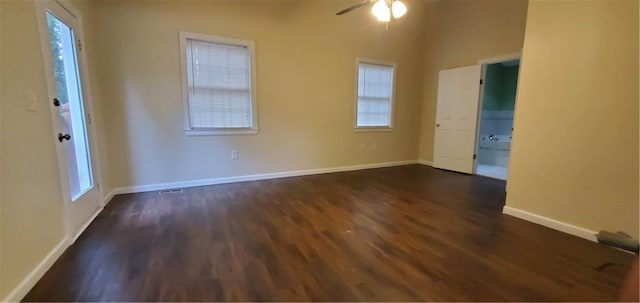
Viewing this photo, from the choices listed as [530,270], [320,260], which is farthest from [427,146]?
[320,260]

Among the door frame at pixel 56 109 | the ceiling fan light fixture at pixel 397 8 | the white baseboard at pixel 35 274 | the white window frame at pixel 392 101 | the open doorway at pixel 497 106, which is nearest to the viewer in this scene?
the white baseboard at pixel 35 274

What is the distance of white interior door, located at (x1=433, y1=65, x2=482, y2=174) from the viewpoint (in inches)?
186

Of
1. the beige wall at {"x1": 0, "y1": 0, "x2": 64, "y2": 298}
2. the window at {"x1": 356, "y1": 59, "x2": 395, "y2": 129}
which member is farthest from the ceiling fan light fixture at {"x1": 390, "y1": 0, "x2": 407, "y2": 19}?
the beige wall at {"x1": 0, "y1": 0, "x2": 64, "y2": 298}

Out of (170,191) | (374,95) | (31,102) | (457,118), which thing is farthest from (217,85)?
(457,118)

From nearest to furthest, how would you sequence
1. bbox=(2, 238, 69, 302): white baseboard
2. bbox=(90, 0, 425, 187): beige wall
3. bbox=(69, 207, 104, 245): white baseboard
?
1. bbox=(2, 238, 69, 302): white baseboard
2. bbox=(69, 207, 104, 245): white baseboard
3. bbox=(90, 0, 425, 187): beige wall

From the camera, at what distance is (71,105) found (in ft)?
8.20

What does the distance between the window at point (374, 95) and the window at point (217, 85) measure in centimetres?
209

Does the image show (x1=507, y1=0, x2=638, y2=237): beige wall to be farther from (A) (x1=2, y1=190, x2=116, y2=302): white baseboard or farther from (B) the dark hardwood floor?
(A) (x1=2, y1=190, x2=116, y2=302): white baseboard

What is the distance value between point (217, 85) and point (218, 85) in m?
0.01

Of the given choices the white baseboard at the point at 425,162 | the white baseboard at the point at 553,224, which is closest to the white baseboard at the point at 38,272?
the white baseboard at the point at 553,224

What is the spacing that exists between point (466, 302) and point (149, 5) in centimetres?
442

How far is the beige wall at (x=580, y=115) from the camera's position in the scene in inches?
83.1

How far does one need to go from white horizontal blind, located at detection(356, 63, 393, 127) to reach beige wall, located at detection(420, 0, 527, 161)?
3.02 feet

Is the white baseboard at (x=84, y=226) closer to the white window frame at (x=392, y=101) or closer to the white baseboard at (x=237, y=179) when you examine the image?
the white baseboard at (x=237, y=179)
